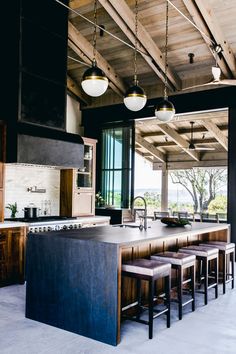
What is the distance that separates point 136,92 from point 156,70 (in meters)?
2.90

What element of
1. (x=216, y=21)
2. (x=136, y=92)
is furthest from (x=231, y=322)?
(x=216, y=21)

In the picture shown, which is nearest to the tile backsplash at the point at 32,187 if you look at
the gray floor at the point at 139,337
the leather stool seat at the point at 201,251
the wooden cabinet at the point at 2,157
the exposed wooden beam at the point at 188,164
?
the wooden cabinet at the point at 2,157

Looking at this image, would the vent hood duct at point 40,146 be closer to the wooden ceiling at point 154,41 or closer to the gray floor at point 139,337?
the gray floor at point 139,337

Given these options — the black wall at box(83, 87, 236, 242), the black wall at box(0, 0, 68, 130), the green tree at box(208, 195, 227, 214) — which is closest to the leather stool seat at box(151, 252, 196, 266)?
the black wall at box(0, 0, 68, 130)

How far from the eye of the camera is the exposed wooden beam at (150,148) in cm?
1247

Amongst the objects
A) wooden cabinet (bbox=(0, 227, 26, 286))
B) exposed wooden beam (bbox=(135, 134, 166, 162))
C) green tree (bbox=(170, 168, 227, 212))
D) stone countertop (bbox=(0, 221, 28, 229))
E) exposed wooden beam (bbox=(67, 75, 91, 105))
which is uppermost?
exposed wooden beam (bbox=(67, 75, 91, 105))

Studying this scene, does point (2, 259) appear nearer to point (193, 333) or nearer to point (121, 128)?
point (193, 333)

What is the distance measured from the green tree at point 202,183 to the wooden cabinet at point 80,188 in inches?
347

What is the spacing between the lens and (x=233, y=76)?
684 centimetres

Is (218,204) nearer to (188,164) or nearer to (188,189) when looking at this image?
(188,189)

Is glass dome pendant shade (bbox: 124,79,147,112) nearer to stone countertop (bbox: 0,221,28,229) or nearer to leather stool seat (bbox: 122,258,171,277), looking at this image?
leather stool seat (bbox: 122,258,171,277)

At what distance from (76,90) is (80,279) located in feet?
18.8

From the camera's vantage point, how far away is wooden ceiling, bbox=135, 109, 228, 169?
10.8 m

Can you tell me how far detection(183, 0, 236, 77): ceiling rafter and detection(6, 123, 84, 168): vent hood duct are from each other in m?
2.58
